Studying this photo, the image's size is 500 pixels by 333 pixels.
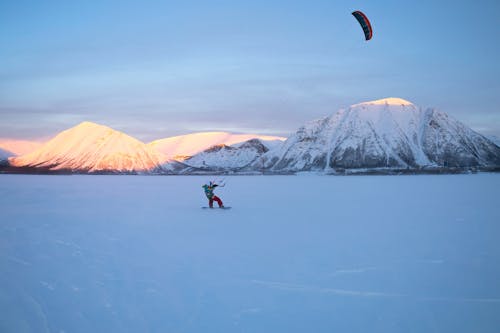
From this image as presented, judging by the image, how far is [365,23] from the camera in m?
30.8

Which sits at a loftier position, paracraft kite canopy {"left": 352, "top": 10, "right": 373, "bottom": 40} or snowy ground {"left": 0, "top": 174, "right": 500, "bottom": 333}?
paracraft kite canopy {"left": 352, "top": 10, "right": 373, "bottom": 40}

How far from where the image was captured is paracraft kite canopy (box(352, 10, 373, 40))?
30.6m

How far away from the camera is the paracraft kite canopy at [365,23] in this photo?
30.6m

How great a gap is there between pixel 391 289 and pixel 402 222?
399 inches

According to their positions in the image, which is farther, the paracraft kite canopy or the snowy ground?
the paracraft kite canopy

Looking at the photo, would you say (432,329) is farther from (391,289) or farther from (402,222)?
(402,222)

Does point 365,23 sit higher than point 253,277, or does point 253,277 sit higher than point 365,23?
point 365,23

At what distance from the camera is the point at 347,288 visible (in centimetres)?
850

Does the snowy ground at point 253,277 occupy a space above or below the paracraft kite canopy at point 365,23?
below

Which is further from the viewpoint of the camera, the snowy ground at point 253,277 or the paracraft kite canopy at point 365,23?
the paracraft kite canopy at point 365,23

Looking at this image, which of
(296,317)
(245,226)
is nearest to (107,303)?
(296,317)

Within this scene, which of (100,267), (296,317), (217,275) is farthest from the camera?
(100,267)

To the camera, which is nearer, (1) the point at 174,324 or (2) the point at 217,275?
(1) the point at 174,324

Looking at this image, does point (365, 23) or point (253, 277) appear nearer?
point (253, 277)
